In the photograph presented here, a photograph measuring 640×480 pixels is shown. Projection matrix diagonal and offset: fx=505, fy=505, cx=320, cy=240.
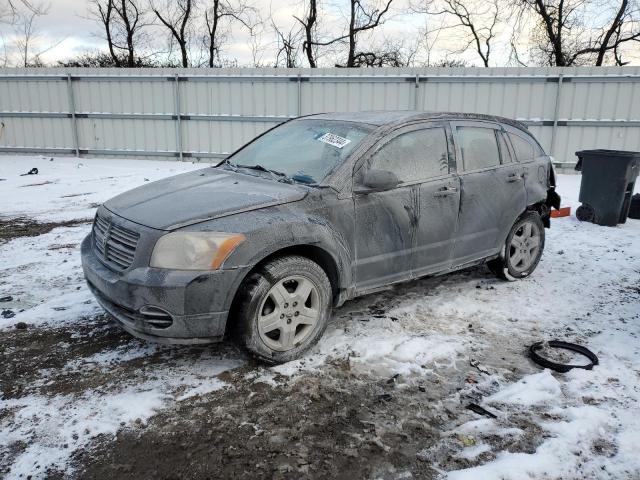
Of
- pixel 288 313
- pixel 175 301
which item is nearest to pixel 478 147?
pixel 288 313

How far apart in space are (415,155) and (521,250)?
5.97 feet

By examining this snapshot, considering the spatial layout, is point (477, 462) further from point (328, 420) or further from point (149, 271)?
point (149, 271)

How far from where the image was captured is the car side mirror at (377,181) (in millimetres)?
3570

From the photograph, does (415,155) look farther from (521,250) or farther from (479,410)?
(479,410)

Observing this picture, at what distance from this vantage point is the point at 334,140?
13.1 ft

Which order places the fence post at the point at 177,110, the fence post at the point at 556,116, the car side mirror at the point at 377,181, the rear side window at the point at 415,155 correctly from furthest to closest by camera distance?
the fence post at the point at 177,110 → the fence post at the point at 556,116 → the rear side window at the point at 415,155 → the car side mirror at the point at 377,181

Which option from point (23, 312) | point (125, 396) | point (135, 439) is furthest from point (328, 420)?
point (23, 312)

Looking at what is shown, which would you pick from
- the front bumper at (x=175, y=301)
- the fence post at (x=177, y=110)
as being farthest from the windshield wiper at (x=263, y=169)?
the fence post at (x=177, y=110)

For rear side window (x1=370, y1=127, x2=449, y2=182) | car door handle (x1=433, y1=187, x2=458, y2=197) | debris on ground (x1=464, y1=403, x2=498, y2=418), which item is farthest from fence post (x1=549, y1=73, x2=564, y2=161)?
debris on ground (x1=464, y1=403, x2=498, y2=418)

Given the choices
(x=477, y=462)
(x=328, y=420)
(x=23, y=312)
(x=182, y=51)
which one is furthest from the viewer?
(x=182, y=51)

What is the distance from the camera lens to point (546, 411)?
9.53 feet

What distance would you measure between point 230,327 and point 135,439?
0.87 meters

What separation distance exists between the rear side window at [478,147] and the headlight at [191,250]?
241 centimetres

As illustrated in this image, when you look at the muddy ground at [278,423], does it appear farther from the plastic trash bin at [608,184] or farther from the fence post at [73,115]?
the fence post at [73,115]
